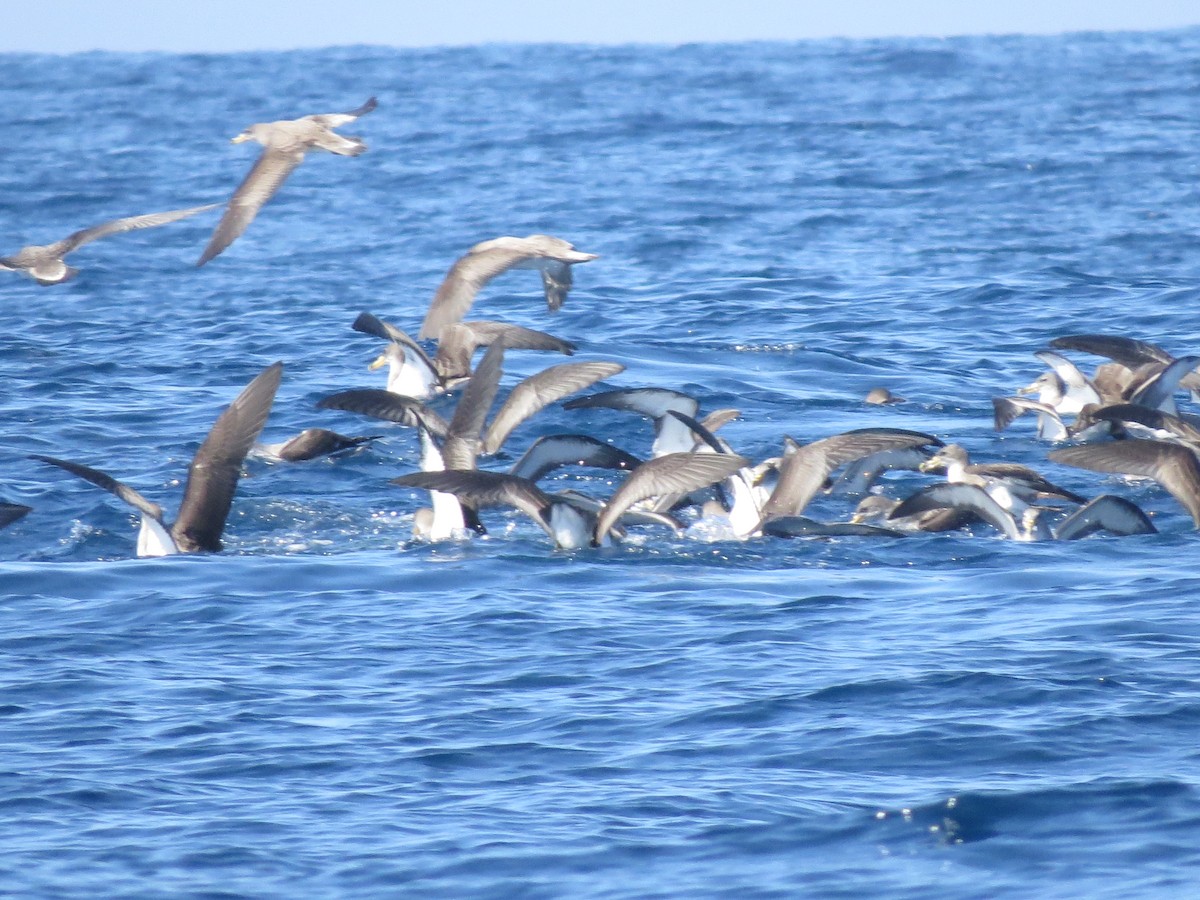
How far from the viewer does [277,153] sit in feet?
41.8

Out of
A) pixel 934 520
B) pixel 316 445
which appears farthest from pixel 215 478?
pixel 934 520

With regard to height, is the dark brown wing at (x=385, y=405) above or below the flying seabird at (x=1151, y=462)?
above

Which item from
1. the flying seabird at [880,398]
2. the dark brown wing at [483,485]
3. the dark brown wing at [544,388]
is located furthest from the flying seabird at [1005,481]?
the flying seabird at [880,398]

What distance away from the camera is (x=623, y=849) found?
6625 millimetres

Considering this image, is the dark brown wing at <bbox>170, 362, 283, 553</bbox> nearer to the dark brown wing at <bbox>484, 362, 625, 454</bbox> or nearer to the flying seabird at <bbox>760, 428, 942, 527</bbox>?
the dark brown wing at <bbox>484, 362, 625, 454</bbox>

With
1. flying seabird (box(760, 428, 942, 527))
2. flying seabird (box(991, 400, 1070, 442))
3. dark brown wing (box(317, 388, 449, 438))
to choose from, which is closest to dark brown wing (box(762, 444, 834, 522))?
flying seabird (box(760, 428, 942, 527))

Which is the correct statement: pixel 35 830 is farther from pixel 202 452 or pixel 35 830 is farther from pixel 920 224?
pixel 920 224

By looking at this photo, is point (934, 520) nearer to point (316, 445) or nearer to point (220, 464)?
point (220, 464)

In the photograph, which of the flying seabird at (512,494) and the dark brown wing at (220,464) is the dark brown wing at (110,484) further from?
the flying seabird at (512,494)

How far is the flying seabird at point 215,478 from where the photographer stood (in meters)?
10.8

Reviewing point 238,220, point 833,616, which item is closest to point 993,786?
point 833,616

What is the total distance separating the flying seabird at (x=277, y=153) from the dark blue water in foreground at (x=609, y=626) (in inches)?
81.0

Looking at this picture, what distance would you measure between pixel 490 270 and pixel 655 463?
4.54 m

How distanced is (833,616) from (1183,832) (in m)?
3.05
